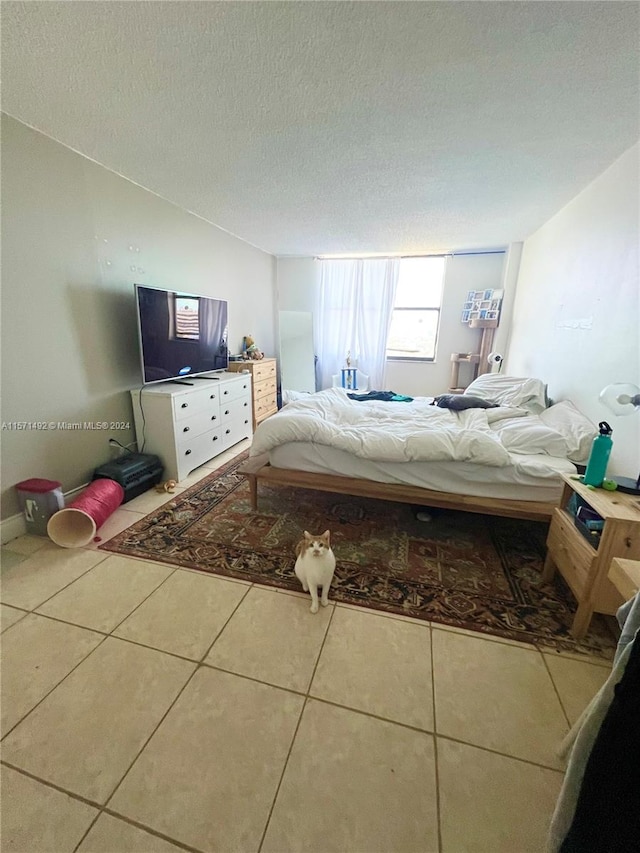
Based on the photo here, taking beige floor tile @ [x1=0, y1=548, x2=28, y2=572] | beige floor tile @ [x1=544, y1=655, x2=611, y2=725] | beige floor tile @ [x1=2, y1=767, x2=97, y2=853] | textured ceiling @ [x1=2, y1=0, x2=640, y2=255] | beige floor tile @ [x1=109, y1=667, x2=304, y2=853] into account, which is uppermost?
textured ceiling @ [x1=2, y1=0, x2=640, y2=255]

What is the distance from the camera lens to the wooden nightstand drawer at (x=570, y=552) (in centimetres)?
142

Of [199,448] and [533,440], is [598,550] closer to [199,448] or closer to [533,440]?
[533,440]

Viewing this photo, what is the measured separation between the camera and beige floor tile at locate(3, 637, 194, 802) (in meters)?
1.03

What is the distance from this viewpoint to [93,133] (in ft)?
6.66

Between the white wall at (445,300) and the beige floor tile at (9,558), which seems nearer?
the beige floor tile at (9,558)

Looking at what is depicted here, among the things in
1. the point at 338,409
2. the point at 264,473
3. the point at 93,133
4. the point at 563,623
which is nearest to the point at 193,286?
the point at 93,133

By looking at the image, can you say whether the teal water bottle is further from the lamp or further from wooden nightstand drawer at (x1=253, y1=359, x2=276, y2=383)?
wooden nightstand drawer at (x1=253, y1=359, x2=276, y2=383)

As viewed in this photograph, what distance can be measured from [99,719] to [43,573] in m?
1.02

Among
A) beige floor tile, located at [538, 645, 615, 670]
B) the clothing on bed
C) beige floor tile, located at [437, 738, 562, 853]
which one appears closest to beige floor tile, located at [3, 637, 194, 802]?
beige floor tile, located at [437, 738, 562, 853]

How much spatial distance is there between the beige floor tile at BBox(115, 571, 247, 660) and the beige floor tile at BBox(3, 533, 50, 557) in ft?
3.12

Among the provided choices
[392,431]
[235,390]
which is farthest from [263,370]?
[392,431]

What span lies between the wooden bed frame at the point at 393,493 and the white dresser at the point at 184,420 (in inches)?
32.3

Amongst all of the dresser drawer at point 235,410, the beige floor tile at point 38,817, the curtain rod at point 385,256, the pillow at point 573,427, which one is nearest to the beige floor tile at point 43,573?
the beige floor tile at point 38,817

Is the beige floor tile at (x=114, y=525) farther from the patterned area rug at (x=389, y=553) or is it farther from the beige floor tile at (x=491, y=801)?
the beige floor tile at (x=491, y=801)
